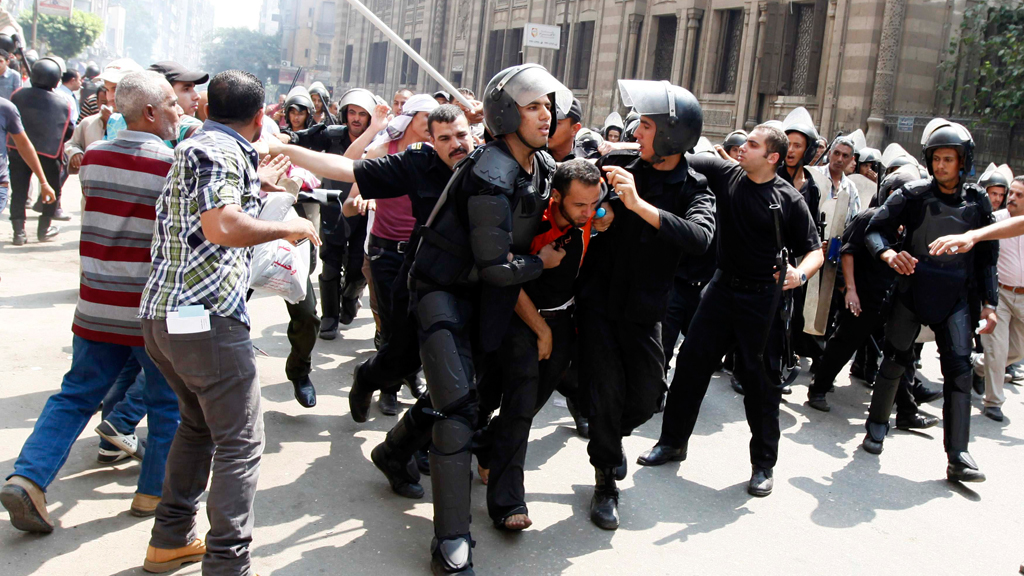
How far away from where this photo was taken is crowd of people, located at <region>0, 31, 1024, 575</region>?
10.4 ft

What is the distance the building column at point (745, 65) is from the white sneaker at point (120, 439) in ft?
58.2

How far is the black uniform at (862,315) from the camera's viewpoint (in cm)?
639

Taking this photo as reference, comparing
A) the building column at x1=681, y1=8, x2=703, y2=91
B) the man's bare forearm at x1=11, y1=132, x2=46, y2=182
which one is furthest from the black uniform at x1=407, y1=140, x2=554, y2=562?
the building column at x1=681, y1=8, x2=703, y2=91

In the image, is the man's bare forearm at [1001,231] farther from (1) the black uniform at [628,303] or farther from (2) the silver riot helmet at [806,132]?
(1) the black uniform at [628,303]

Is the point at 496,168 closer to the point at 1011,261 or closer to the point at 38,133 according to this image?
the point at 1011,261

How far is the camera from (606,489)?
4.38 m

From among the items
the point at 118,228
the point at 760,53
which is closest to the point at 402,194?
the point at 118,228

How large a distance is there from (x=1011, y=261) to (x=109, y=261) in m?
6.93

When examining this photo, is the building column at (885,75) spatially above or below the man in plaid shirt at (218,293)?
above

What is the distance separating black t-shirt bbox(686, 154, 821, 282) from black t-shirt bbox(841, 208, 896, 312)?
151cm

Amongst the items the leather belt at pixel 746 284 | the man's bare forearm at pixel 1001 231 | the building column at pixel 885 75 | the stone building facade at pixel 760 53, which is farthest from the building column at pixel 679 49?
the leather belt at pixel 746 284

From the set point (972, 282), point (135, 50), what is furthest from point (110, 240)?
point (135, 50)

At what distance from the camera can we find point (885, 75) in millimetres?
17203

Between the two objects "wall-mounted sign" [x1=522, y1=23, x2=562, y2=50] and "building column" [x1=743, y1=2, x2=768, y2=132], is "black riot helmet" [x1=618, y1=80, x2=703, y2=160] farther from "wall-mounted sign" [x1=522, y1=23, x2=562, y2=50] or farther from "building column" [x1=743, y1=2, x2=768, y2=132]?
"building column" [x1=743, y1=2, x2=768, y2=132]
